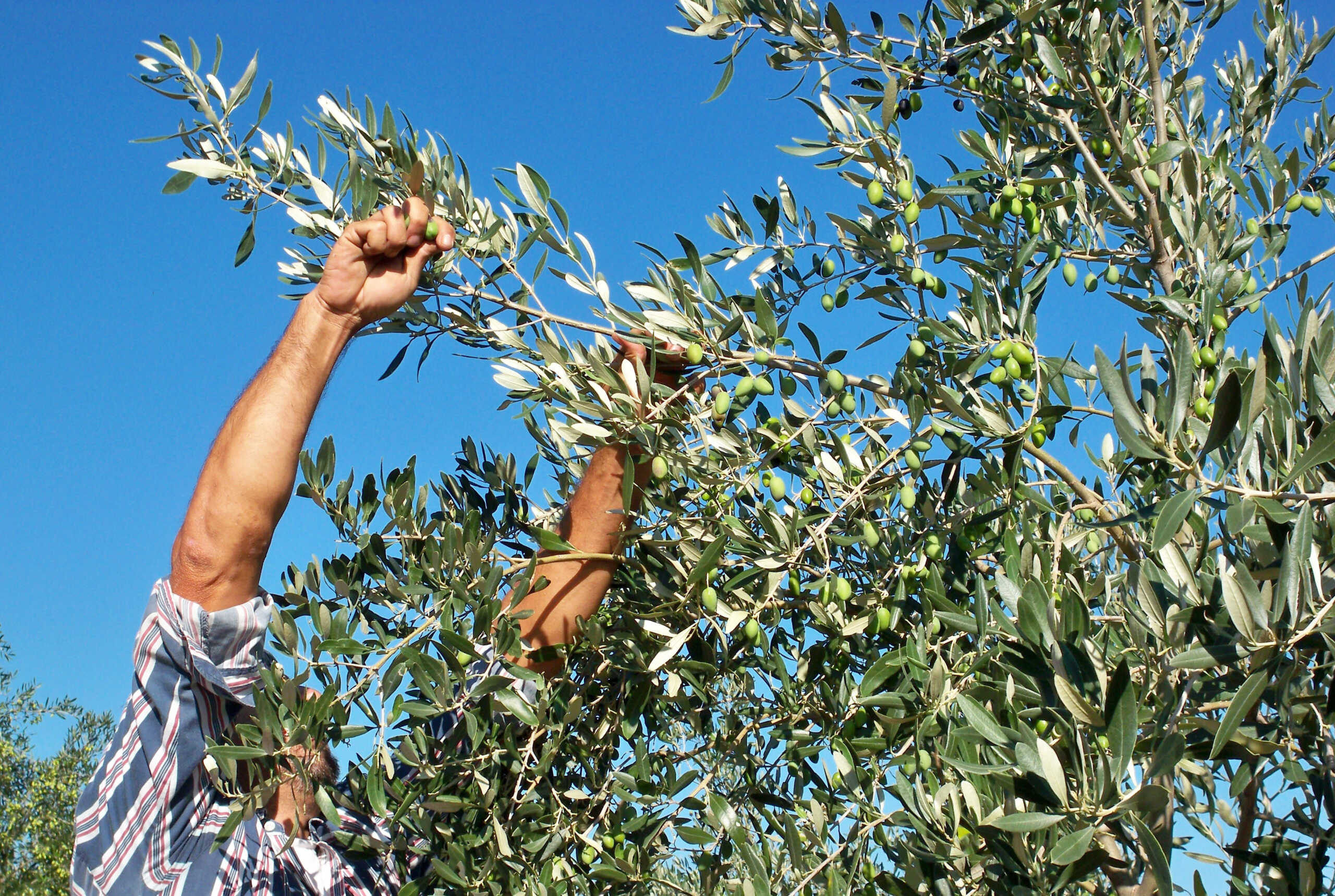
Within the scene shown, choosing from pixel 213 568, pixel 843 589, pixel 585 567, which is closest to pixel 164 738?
pixel 213 568

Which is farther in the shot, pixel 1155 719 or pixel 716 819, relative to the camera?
pixel 716 819

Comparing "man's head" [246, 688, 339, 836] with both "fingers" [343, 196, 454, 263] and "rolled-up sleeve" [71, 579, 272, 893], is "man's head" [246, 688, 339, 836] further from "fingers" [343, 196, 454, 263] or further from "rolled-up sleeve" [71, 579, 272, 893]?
"fingers" [343, 196, 454, 263]

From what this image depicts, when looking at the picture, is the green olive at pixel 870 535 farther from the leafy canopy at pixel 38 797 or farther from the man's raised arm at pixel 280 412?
the leafy canopy at pixel 38 797

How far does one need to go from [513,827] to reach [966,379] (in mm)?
1467

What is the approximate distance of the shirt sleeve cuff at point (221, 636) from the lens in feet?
7.14

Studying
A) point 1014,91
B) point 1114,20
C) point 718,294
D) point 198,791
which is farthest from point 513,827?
point 1114,20

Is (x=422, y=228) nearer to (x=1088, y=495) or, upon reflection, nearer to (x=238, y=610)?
(x=238, y=610)

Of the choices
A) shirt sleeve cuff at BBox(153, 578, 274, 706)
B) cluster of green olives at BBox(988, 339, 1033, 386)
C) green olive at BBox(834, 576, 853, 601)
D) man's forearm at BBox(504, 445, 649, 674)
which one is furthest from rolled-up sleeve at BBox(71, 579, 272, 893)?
cluster of green olives at BBox(988, 339, 1033, 386)

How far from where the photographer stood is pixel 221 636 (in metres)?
2.20

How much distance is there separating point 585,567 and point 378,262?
0.87 meters

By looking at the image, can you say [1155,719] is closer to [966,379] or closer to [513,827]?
[966,379]

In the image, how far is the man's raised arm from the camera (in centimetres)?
210

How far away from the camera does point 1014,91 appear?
2475mm

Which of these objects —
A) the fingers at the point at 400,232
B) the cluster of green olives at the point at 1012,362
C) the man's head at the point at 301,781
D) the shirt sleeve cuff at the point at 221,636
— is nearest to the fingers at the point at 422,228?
the fingers at the point at 400,232
